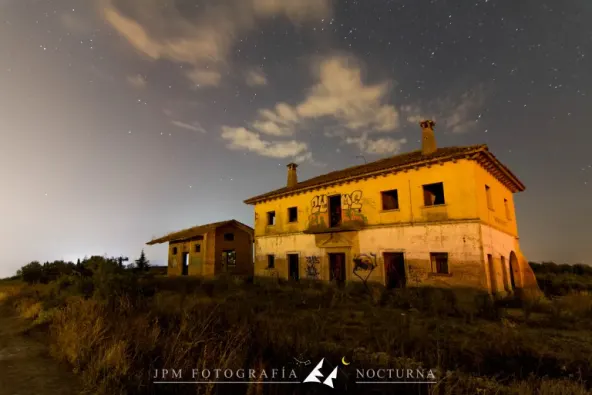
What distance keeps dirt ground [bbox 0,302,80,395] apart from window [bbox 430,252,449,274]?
1339 centimetres

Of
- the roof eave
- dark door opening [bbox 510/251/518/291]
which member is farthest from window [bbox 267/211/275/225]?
dark door opening [bbox 510/251/518/291]

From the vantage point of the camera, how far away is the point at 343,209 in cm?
1722

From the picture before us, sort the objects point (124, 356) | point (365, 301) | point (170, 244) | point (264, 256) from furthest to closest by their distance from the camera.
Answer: point (170, 244) < point (264, 256) < point (365, 301) < point (124, 356)

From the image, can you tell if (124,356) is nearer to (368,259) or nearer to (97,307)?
(97,307)

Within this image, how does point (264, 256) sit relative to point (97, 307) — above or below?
above

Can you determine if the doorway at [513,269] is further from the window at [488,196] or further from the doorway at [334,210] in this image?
the doorway at [334,210]

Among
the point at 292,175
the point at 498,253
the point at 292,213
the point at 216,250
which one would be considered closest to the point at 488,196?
the point at 498,253

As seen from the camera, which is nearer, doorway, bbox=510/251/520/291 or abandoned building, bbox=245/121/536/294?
abandoned building, bbox=245/121/536/294

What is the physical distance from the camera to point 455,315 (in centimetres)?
1061

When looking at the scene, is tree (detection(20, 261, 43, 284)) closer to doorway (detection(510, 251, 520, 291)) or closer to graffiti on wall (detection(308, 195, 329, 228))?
graffiti on wall (detection(308, 195, 329, 228))

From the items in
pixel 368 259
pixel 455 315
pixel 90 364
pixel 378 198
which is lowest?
pixel 455 315

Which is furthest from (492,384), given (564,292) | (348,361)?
(564,292)

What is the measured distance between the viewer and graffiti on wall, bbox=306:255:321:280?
1797 centimetres

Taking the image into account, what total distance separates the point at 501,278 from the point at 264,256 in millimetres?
14698
